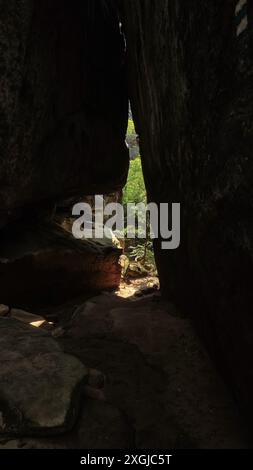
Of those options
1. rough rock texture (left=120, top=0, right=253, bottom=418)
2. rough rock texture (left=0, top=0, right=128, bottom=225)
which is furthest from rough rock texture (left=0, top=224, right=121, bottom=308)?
rough rock texture (left=120, top=0, right=253, bottom=418)

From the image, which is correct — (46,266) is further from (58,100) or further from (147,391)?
(147,391)

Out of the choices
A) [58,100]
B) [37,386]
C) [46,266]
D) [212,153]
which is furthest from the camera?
[46,266]

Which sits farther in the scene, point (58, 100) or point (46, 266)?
point (46, 266)

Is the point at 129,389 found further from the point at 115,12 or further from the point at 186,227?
the point at 115,12

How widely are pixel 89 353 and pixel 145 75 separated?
447 cm

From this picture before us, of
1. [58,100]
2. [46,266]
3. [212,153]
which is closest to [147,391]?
[212,153]

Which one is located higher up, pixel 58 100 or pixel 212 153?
pixel 58 100

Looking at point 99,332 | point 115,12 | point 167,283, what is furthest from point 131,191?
point 99,332

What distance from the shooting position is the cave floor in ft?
9.80

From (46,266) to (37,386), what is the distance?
5.99 metres

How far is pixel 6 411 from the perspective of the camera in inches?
112

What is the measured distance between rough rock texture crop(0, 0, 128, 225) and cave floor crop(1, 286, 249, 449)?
10.6 feet

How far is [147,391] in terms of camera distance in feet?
12.4
